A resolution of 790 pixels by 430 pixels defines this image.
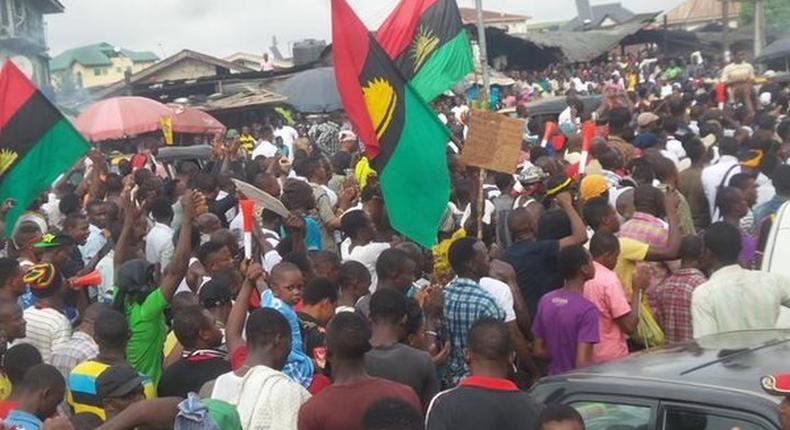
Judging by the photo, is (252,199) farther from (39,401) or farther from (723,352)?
(723,352)

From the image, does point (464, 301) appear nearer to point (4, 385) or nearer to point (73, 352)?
point (73, 352)

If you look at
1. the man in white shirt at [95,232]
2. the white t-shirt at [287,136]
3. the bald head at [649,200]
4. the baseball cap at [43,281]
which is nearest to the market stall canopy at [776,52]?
the white t-shirt at [287,136]

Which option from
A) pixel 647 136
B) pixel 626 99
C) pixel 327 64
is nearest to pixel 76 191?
pixel 647 136

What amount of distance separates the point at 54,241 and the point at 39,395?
3560 millimetres

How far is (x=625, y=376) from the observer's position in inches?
195

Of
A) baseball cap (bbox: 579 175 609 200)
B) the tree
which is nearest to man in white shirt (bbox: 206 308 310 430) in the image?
baseball cap (bbox: 579 175 609 200)

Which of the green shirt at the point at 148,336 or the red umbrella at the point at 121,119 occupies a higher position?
the green shirt at the point at 148,336

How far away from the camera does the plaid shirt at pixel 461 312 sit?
6758 millimetres

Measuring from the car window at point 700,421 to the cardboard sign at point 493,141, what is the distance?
418 centimetres

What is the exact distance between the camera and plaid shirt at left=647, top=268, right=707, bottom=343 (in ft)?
23.7

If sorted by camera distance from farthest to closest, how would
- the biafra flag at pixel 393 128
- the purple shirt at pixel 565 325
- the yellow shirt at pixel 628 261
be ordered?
1. the yellow shirt at pixel 628 261
2. the biafra flag at pixel 393 128
3. the purple shirt at pixel 565 325

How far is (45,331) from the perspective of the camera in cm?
709

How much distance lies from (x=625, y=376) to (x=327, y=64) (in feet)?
86.0

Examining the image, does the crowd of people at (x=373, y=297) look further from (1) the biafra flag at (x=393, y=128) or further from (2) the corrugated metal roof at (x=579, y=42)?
(2) the corrugated metal roof at (x=579, y=42)
